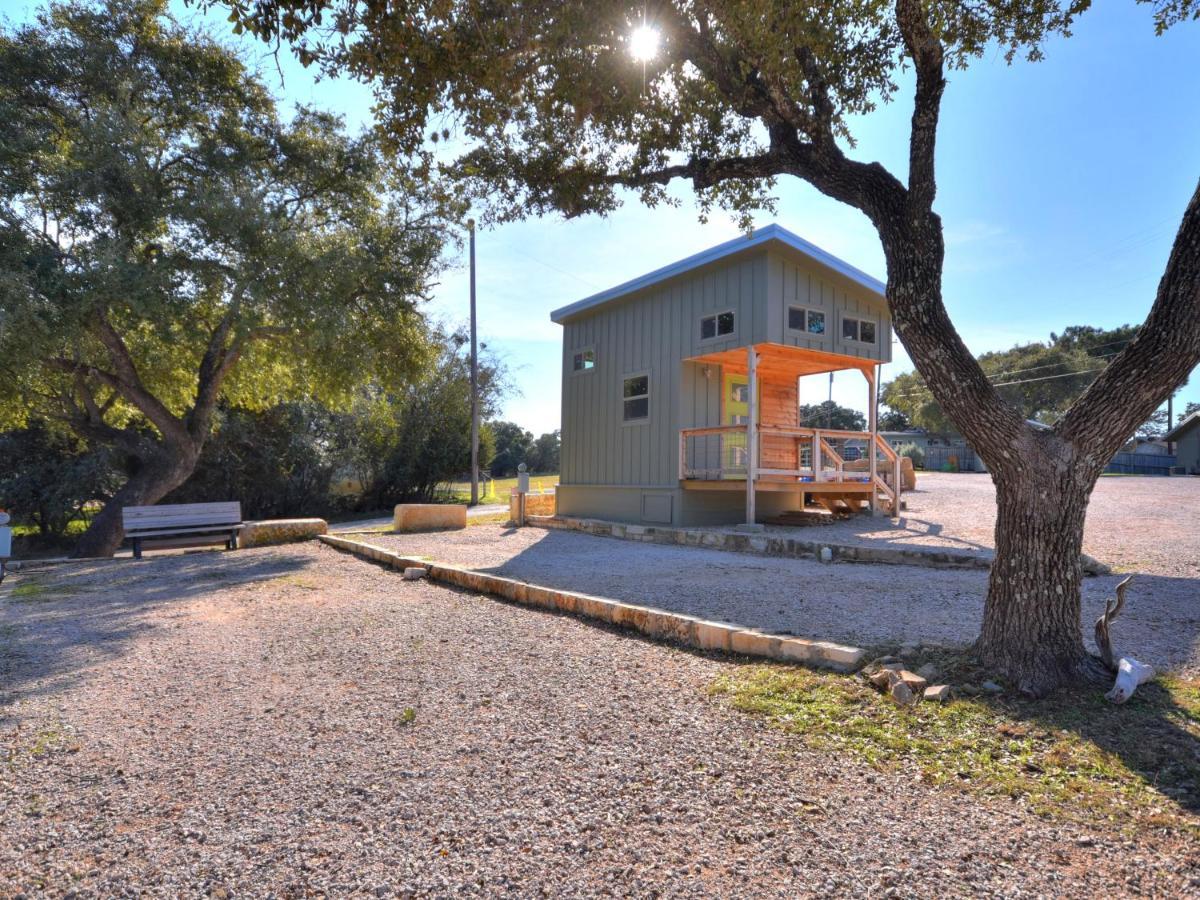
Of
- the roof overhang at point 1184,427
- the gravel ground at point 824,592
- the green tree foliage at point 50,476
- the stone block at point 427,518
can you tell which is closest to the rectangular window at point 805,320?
the gravel ground at point 824,592

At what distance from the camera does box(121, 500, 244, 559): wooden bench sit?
10.2 meters

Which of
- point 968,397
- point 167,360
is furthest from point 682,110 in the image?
point 167,360

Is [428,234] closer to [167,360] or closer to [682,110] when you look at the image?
[167,360]

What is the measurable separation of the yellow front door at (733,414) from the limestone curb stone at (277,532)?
23.6 ft

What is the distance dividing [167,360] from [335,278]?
13.2ft

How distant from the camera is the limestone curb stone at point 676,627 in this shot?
12.9 feet

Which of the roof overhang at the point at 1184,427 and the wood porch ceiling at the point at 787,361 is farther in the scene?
the roof overhang at the point at 1184,427

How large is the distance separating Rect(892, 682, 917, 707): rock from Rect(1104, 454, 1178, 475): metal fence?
40.5m

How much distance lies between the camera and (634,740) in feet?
9.70

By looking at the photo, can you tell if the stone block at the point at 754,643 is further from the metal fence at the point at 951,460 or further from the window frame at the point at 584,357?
the metal fence at the point at 951,460

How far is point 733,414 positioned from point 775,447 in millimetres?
1150

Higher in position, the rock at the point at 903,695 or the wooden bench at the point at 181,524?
the wooden bench at the point at 181,524

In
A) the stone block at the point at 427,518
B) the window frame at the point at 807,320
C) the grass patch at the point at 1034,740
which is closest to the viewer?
the grass patch at the point at 1034,740

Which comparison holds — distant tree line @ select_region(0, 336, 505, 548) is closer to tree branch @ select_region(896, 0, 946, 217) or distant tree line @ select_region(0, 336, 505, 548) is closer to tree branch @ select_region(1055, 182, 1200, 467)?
tree branch @ select_region(896, 0, 946, 217)
